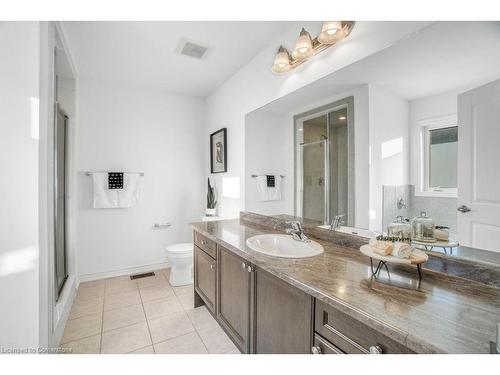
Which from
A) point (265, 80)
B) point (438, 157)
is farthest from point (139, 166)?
point (438, 157)

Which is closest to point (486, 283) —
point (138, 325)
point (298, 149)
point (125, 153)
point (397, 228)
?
point (397, 228)

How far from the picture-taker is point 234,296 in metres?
1.53

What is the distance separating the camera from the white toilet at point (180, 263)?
8.55ft

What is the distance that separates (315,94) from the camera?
173 cm

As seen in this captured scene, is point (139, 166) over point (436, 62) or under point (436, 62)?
under

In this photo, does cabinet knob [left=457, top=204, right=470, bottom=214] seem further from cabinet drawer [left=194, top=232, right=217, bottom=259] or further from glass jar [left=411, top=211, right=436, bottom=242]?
cabinet drawer [left=194, top=232, right=217, bottom=259]

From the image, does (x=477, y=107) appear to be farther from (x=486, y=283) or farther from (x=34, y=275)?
(x=34, y=275)

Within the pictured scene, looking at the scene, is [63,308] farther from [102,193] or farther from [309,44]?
[309,44]

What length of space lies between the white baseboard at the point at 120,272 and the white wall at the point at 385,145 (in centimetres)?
281

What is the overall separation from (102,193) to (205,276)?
1.73 metres

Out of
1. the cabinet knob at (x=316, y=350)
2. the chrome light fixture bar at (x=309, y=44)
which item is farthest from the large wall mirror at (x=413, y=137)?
the cabinet knob at (x=316, y=350)

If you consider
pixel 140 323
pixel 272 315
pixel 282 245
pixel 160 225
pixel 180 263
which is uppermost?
pixel 282 245

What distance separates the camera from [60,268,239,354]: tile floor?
168 cm
